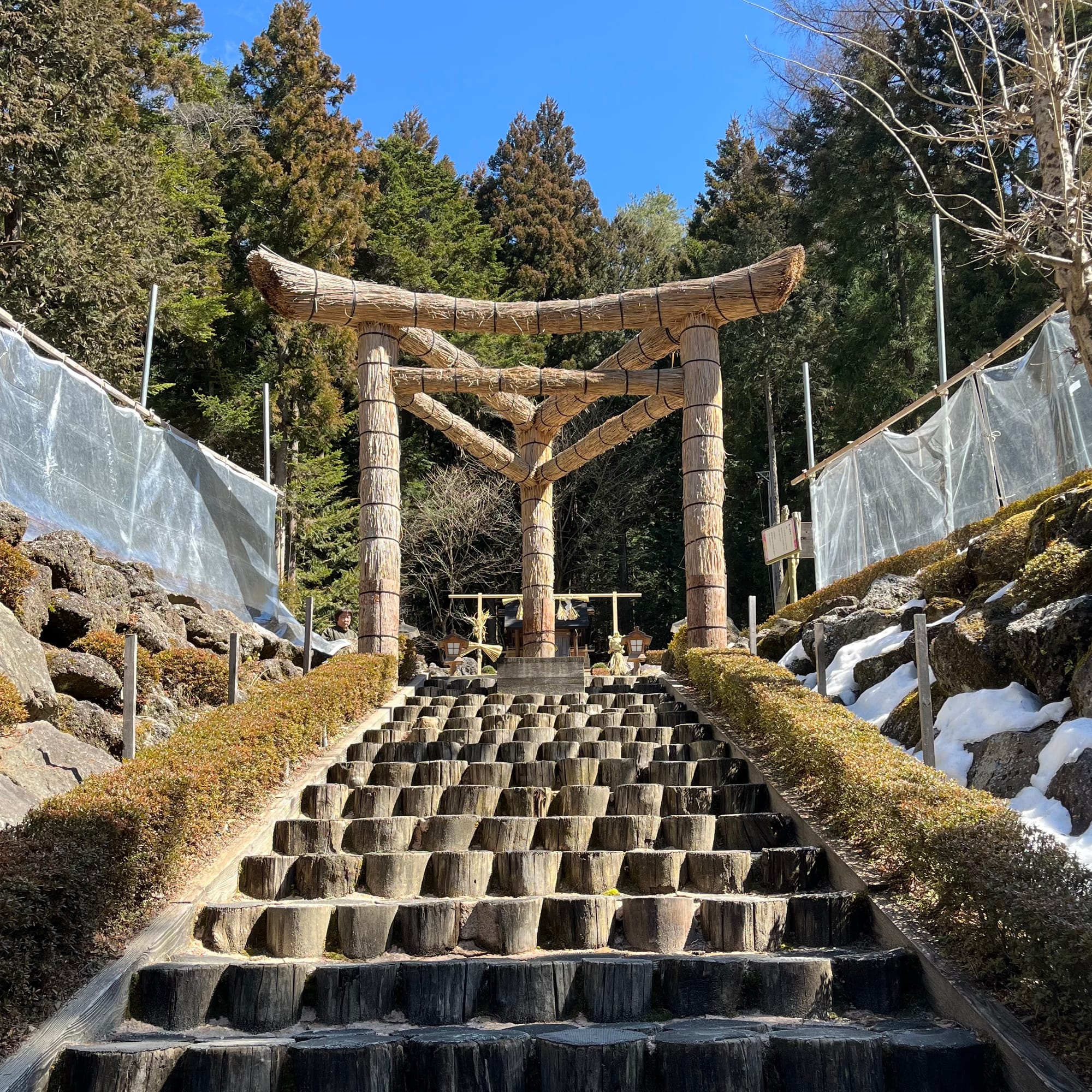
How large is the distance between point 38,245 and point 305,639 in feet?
33.5

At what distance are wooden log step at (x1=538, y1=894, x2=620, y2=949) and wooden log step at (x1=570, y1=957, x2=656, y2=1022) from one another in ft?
2.22

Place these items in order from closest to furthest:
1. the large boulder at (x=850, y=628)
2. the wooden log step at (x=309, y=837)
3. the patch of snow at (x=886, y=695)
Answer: the wooden log step at (x=309, y=837), the patch of snow at (x=886, y=695), the large boulder at (x=850, y=628)

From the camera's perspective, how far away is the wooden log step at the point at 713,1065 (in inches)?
156

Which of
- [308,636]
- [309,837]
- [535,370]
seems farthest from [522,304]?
[309,837]

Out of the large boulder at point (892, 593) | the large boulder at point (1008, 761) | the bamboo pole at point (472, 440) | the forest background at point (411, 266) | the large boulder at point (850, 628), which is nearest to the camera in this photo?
the large boulder at point (1008, 761)

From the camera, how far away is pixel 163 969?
4.75m

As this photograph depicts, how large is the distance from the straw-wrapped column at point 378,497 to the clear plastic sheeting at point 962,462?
18.7 ft

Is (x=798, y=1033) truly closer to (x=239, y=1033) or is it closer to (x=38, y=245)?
(x=239, y=1033)

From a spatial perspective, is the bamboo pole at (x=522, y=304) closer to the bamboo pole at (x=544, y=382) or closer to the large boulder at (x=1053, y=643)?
the bamboo pole at (x=544, y=382)

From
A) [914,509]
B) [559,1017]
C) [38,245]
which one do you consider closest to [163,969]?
[559,1017]

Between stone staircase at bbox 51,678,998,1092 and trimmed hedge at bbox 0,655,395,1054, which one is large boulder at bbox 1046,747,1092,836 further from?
trimmed hedge at bbox 0,655,395,1054

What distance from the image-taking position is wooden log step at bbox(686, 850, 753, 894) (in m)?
5.98

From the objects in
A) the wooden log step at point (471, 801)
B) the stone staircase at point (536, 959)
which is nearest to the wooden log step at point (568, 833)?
the stone staircase at point (536, 959)

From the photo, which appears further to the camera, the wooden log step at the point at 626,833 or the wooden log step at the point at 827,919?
the wooden log step at the point at 626,833
